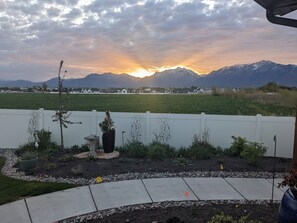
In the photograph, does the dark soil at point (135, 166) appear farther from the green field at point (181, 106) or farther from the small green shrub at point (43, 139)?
the green field at point (181, 106)

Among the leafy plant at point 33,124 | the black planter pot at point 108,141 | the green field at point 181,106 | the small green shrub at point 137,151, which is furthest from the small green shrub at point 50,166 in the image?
the green field at point 181,106

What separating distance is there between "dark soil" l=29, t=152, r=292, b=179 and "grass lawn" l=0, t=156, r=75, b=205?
0.65 meters

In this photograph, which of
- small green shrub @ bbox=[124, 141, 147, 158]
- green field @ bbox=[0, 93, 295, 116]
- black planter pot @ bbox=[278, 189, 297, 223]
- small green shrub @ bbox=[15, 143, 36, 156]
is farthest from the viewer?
green field @ bbox=[0, 93, 295, 116]

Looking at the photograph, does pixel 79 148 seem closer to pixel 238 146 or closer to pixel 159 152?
pixel 159 152

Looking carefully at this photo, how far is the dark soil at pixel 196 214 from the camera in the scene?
473 centimetres

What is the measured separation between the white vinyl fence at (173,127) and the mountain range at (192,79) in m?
23.1

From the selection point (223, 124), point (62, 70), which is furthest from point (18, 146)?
point (223, 124)

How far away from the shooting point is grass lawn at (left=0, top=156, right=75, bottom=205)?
5.84 meters

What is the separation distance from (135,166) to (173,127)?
2.59 metres

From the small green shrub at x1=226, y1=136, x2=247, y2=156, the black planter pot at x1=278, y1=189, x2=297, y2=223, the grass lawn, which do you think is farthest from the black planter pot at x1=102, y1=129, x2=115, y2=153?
the black planter pot at x1=278, y1=189, x2=297, y2=223

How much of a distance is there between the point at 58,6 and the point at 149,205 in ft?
26.3

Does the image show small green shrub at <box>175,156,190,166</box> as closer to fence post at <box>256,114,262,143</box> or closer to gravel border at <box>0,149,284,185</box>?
gravel border at <box>0,149,284,185</box>

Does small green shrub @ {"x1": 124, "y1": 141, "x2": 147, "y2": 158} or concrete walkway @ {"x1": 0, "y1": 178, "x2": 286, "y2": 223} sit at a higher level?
small green shrub @ {"x1": 124, "y1": 141, "x2": 147, "y2": 158}

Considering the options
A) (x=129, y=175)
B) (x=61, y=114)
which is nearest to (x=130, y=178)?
(x=129, y=175)
